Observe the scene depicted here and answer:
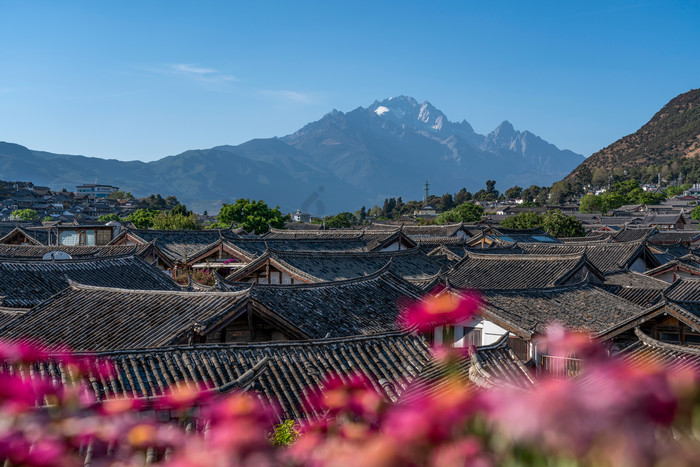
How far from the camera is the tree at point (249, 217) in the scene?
267 ft

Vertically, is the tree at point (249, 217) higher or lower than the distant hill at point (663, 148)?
lower

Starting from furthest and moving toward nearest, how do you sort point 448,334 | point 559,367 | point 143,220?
Result: point 143,220
point 448,334
point 559,367

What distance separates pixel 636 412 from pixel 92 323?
17140 mm

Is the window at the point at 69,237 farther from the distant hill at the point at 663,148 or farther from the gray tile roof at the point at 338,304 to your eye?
the distant hill at the point at 663,148

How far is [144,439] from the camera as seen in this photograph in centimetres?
309

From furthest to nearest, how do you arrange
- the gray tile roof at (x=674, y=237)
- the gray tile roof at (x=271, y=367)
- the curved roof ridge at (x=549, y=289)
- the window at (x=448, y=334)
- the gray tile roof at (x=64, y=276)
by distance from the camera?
Answer: the gray tile roof at (x=674, y=237) → the curved roof ridge at (x=549, y=289) → the gray tile roof at (x=64, y=276) → the window at (x=448, y=334) → the gray tile roof at (x=271, y=367)

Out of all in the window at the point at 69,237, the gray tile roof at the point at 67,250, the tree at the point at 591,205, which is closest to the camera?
the gray tile roof at the point at 67,250

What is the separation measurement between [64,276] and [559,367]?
17991 mm

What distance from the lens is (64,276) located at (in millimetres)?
25781

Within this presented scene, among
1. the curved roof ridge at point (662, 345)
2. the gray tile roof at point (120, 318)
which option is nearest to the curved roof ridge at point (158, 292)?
the gray tile roof at point (120, 318)

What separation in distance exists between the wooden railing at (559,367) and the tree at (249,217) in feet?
206

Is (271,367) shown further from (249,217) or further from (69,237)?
(249,217)

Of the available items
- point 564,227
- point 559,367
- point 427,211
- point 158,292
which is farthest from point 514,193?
point 158,292

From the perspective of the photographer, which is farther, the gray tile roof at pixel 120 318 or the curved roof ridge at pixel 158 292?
the curved roof ridge at pixel 158 292
